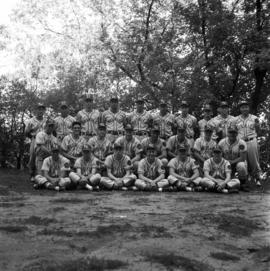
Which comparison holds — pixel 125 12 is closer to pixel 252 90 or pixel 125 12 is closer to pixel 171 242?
pixel 252 90

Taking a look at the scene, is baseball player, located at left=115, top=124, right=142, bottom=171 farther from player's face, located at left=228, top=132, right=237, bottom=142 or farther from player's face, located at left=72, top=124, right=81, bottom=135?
player's face, located at left=228, top=132, right=237, bottom=142

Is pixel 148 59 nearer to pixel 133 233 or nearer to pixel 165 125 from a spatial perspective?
pixel 165 125

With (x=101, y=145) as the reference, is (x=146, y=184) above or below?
below

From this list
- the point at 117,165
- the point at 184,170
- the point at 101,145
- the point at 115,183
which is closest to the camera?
the point at 115,183

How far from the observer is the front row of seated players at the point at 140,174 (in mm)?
11141

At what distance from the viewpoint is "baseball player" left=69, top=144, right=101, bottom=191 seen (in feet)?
36.8

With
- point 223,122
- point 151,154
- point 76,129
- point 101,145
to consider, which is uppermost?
point 223,122

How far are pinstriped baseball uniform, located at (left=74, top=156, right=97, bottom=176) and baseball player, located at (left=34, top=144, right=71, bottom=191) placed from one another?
0.27 meters

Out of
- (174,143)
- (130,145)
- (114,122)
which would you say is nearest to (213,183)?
(174,143)

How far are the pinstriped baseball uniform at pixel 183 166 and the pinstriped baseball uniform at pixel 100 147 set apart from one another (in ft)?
5.62

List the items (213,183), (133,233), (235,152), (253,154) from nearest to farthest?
(133,233) < (213,183) < (235,152) < (253,154)

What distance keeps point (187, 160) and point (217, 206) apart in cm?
320

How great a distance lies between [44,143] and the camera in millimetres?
12227

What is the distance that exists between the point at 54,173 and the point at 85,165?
0.77 metres
